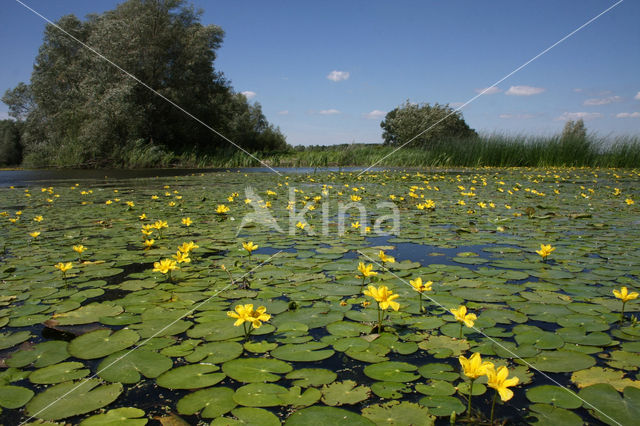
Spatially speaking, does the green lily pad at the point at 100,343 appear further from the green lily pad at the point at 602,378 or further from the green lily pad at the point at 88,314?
the green lily pad at the point at 602,378

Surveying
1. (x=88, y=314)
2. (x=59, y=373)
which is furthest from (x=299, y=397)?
(x=88, y=314)

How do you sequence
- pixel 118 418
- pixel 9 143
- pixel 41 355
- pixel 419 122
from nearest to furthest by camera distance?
pixel 118 418 < pixel 41 355 < pixel 9 143 < pixel 419 122

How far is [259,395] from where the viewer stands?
4.27 feet

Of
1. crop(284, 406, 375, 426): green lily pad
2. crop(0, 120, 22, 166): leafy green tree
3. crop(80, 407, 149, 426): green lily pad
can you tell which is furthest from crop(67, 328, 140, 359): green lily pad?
crop(0, 120, 22, 166): leafy green tree

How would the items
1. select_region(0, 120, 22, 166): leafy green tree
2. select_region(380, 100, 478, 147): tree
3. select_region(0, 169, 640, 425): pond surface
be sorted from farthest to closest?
select_region(380, 100, 478, 147): tree < select_region(0, 120, 22, 166): leafy green tree < select_region(0, 169, 640, 425): pond surface

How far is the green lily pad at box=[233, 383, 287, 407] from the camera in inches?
49.6

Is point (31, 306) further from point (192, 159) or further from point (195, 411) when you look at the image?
point (192, 159)

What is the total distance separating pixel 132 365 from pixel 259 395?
545 mm

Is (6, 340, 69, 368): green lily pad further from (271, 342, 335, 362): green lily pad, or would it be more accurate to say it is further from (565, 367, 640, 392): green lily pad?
(565, 367, 640, 392): green lily pad

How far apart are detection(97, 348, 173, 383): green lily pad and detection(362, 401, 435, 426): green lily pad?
784mm

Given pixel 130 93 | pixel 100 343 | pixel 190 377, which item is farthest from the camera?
pixel 130 93

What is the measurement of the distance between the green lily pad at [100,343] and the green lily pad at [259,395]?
25.2 inches

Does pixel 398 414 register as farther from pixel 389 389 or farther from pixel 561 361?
pixel 561 361

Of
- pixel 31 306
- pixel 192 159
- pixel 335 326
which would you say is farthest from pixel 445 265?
pixel 192 159
